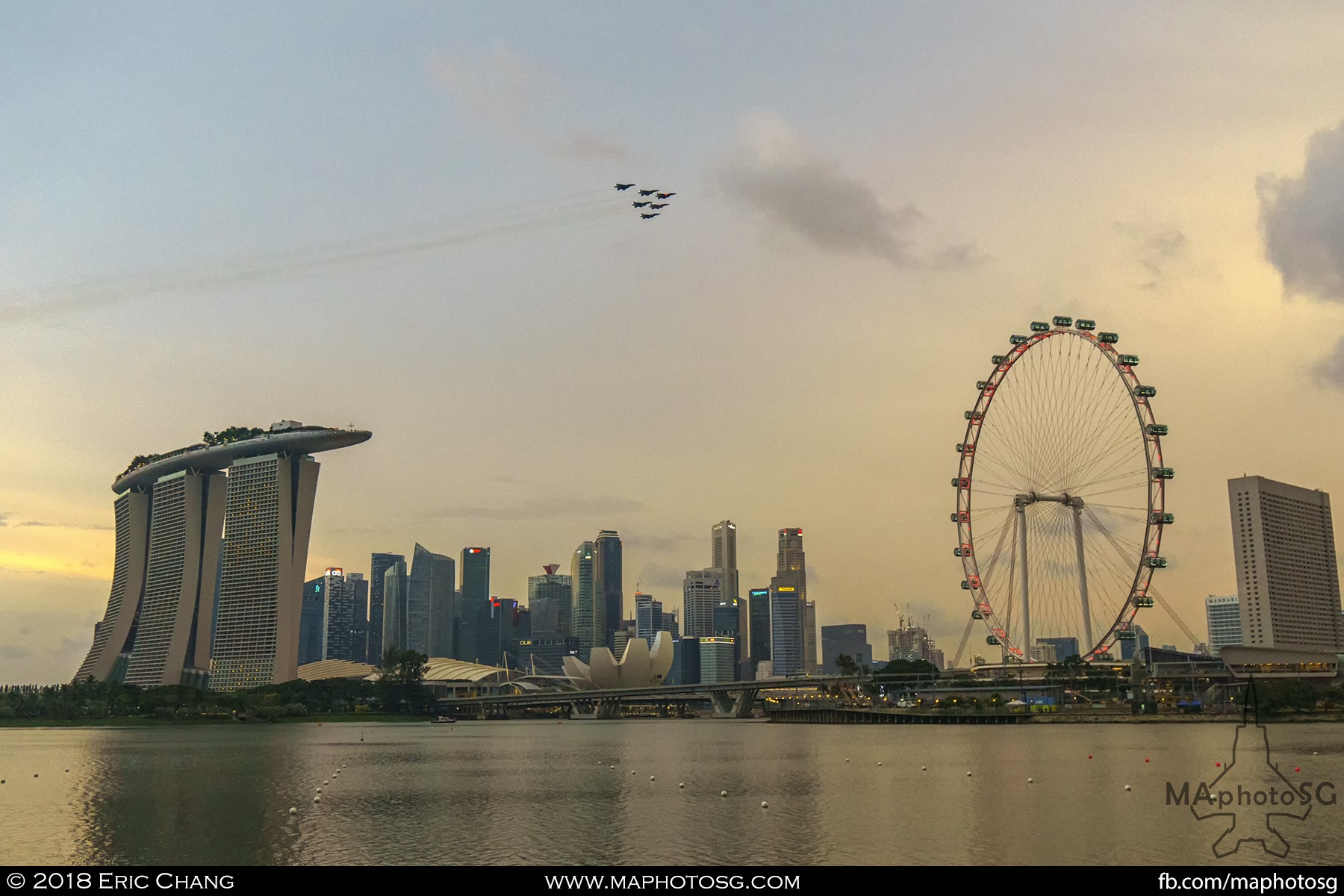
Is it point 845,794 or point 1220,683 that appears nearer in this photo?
point 845,794

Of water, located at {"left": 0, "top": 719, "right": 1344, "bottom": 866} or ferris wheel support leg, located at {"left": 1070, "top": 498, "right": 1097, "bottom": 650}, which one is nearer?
water, located at {"left": 0, "top": 719, "right": 1344, "bottom": 866}

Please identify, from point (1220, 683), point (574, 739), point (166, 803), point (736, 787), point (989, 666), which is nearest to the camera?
point (166, 803)

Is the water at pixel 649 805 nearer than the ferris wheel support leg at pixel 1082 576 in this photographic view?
Yes

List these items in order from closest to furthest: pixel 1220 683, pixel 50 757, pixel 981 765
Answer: pixel 981 765, pixel 50 757, pixel 1220 683
